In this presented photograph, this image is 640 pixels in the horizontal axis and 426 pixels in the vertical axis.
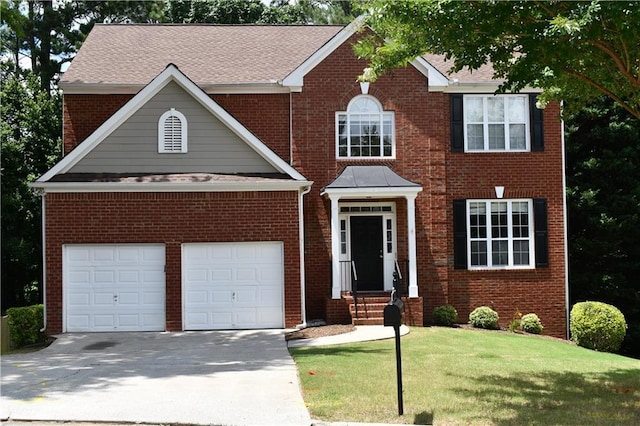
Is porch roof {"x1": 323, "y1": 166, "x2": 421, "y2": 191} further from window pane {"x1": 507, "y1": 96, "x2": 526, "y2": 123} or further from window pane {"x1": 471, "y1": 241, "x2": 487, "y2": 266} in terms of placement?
window pane {"x1": 507, "y1": 96, "x2": 526, "y2": 123}

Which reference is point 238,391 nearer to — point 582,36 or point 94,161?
point 582,36

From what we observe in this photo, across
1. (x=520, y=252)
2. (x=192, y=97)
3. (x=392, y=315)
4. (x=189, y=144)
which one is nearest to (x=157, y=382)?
(x=392, y=315)

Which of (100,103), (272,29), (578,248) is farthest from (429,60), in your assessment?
(100,103)

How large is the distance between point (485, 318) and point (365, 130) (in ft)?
19.8

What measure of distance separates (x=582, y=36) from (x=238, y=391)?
6703 millimetres

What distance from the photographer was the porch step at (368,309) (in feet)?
58.1

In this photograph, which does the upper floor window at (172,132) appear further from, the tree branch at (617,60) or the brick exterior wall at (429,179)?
the tree branch at (617,60)

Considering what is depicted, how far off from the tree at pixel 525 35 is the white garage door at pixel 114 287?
871 centimetres

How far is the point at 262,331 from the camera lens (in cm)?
1727

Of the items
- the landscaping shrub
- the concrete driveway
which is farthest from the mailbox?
the landscaping shrub

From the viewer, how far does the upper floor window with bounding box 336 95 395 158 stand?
1980 cm

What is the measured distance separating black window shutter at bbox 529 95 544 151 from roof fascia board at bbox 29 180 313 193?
6899 millimetres

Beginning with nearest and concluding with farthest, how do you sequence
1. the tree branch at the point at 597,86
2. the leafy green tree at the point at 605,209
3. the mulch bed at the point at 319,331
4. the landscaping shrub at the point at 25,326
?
the tree branch at the point at 597,86 < the mulch bed at the point at 319,331 < the landscaping shrub at the point at 25,326 < the leafy green tree at the point at 605,209

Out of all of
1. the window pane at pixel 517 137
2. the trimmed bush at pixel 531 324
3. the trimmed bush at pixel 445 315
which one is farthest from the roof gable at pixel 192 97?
the trimmed bush at pixel 531 324
